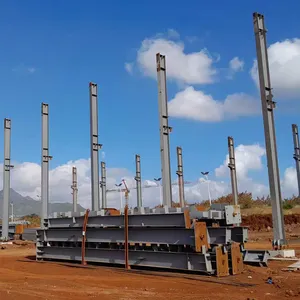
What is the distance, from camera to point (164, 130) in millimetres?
17469

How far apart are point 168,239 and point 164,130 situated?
A: 24.3 feet

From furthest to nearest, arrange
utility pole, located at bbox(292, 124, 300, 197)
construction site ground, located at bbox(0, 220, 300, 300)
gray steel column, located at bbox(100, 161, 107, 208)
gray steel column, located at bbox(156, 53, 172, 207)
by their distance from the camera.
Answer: gray steel column, located at bbox(100, 161, 107, 208) → utility pole, located at bbox(292, 124, 300, 197) → gray steel column, located at bbox(156, 53, 172, 207) → construction site ground, located at bbox(0, 220, 300, 300)

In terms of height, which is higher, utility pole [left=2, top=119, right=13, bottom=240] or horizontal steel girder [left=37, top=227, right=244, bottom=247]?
utility pole [left=2, top=119, right=13, bottom=240]

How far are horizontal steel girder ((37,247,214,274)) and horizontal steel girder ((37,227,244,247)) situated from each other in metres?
0.32

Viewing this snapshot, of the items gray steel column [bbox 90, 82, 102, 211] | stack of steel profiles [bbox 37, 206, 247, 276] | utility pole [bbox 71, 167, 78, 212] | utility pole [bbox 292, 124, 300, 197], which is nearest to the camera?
stack of steel profiles [bbox 37, 206, 247, 276]

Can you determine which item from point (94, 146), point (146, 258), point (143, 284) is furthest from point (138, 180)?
point (143, 284)

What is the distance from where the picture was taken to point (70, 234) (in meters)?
13.9

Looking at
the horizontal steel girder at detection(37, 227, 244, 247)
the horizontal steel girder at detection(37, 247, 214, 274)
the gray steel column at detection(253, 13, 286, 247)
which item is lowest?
the horizontal steel girder at detection(37, 247, 214, 274)

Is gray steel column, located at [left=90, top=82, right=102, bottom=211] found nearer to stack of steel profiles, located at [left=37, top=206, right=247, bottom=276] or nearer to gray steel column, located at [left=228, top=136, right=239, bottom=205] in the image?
stack of steel profiles, located at [left=37, top=206, right=247, bottom=276]

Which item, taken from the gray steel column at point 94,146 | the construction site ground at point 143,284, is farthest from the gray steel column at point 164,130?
the construction site ground at point 143,284

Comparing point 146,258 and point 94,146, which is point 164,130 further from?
point 146,258

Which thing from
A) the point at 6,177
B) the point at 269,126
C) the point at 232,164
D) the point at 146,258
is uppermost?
the point at 232,164

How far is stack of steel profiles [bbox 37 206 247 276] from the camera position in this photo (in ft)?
33.3

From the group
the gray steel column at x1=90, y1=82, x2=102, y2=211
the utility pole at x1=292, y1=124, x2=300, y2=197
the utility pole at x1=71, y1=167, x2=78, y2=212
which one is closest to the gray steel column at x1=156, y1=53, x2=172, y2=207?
the gray steel column at x1=90, y1=82, x2=102, y2=211
